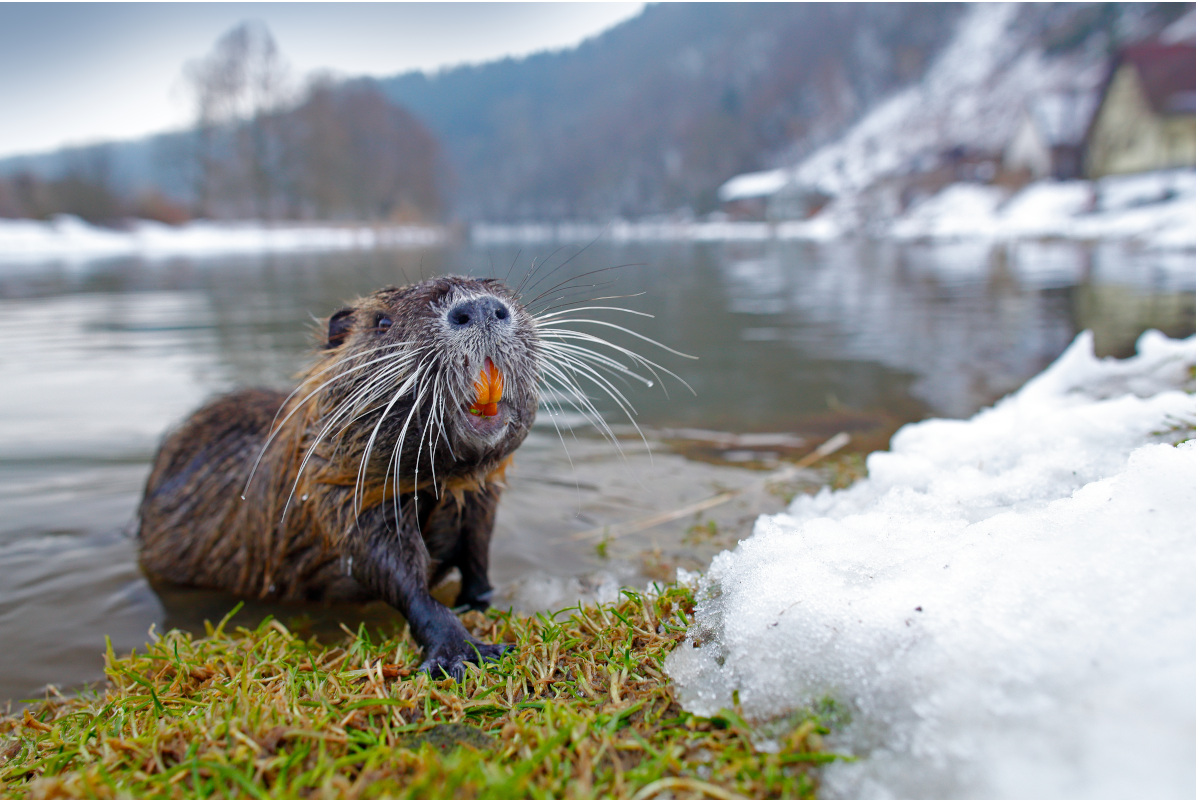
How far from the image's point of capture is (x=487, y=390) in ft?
7.23

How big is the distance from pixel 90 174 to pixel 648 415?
2483 inches

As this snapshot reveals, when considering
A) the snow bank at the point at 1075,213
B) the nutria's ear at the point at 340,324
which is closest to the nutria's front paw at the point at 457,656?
the nutria's ear at the point at 340,324

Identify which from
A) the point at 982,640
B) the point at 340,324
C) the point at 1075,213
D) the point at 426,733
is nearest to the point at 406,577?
the point at 426,733

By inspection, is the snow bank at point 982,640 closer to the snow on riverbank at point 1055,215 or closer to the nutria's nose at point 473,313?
the nutria's nose at point 473,313

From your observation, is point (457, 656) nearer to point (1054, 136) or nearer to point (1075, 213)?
point (1075, 213)

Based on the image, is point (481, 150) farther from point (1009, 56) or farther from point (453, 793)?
point (453, 793)

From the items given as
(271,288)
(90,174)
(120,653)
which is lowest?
(120,653)

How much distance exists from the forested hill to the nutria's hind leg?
106206 mm

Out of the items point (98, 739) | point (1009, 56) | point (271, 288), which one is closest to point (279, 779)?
point (98, 739)

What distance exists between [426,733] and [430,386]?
1054 mm

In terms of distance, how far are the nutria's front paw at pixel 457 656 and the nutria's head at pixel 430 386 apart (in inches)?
21.2

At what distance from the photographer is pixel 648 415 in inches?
248

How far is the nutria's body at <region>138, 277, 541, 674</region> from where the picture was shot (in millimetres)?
2223

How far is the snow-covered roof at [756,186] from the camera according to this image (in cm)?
8769
